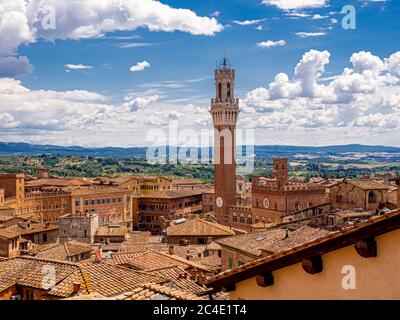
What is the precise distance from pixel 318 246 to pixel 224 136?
85318 millimetres

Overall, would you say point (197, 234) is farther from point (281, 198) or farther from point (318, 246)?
point (318, 246)

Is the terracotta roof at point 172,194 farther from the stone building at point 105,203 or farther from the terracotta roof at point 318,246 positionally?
the terracotta roof at point 318,246

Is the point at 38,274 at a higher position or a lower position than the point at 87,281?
lower

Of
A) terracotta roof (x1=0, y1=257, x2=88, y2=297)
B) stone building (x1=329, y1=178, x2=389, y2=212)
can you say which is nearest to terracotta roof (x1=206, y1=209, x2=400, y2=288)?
terracotta roof (x1=0, y1=257, x2=88, y2=297)

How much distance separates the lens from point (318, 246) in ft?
24.0

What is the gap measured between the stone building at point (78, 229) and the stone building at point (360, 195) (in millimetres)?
27428

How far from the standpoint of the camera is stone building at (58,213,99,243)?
5528 cm

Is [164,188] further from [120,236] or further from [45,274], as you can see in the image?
[45,274]

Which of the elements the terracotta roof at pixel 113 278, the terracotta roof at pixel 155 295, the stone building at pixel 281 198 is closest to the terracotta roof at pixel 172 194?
the stone building at pixel 281 198

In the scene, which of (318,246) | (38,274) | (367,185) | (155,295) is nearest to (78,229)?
(367,185)

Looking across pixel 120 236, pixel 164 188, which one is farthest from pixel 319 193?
pixel 164 188

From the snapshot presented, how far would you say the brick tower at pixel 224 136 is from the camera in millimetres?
90000

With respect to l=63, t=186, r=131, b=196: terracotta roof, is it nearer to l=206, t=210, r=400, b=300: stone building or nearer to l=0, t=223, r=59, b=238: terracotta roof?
l=0, t=223, r=59, b=238: terracotta roof
